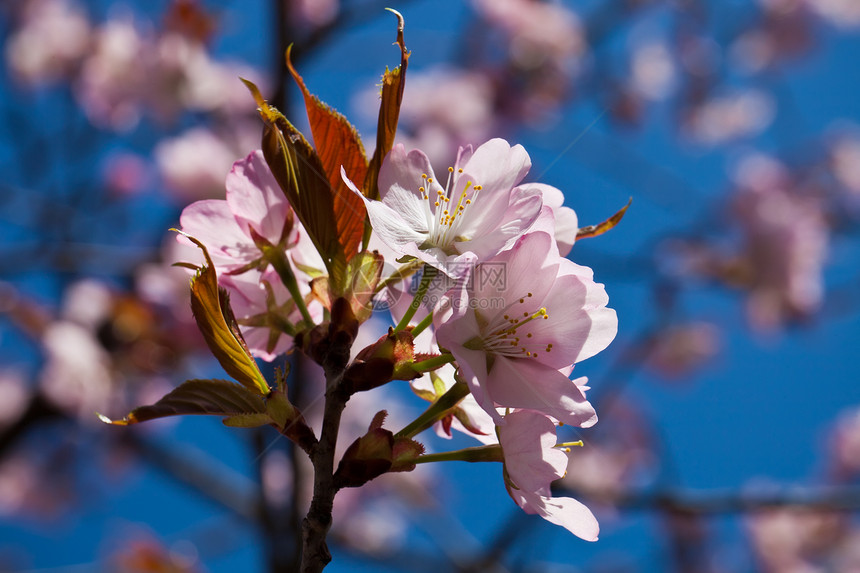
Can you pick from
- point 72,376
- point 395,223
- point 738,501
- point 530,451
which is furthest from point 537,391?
point 72,376

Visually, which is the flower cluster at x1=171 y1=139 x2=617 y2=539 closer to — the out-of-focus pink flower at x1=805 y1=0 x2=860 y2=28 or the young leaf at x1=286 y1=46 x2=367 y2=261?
the young leaf at x1=286 y1=46 x2=367 y2=261

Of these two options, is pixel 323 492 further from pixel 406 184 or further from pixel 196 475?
pixel 196 475

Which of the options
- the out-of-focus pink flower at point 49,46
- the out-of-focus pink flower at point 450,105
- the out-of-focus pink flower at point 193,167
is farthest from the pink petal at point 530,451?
the out-of-focus pink flower at point 49,46

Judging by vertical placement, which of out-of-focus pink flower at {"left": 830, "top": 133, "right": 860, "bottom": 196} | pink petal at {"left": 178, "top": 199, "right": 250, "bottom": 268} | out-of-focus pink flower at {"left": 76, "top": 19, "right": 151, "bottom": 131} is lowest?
pink petal at {"left": 178, "top": 199, "right": 250, "bottom": 268}

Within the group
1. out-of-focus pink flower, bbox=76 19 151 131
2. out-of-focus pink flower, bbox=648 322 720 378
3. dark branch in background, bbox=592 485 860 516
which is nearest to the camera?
dark branch in background, bbox=592 485 860 516

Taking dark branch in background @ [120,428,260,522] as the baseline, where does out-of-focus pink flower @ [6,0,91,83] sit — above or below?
above

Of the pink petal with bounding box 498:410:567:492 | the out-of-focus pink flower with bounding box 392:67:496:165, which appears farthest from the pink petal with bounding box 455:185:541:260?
the out-of-focus pink flower with bounding box 392:67:496:165

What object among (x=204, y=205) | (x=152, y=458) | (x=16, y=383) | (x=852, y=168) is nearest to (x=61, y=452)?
(x=16, y=383)
